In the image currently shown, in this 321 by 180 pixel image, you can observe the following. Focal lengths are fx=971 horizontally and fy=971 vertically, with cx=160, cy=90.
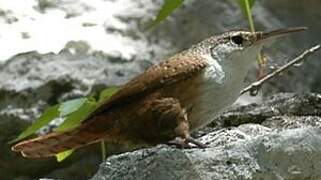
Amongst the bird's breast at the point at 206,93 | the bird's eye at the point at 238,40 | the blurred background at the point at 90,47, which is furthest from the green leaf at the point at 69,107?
the blurred background at the point at 90,47

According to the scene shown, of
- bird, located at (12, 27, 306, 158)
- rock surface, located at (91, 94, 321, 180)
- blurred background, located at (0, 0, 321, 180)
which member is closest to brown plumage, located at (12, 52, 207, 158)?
bird, located at (12, 27, 306, 158)

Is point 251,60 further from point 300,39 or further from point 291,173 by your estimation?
point 300,39

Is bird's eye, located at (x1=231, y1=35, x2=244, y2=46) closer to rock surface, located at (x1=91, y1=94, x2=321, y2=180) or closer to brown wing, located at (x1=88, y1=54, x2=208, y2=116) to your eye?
brown wing, located at (x1=88, y1=54, x2=208, y2=116)

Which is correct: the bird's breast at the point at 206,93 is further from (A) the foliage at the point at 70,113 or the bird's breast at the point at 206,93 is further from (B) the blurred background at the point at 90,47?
(B) the blurred background at the point at 90,47

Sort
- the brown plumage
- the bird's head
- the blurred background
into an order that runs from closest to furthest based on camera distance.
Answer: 1. the brown plumage
2. the bird's head
3. the blurred background

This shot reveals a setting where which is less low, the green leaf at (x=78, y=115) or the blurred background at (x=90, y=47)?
the green leaf at (x=78, y=115)

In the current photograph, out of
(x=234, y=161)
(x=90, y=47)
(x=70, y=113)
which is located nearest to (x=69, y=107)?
(x=70, y=113)
